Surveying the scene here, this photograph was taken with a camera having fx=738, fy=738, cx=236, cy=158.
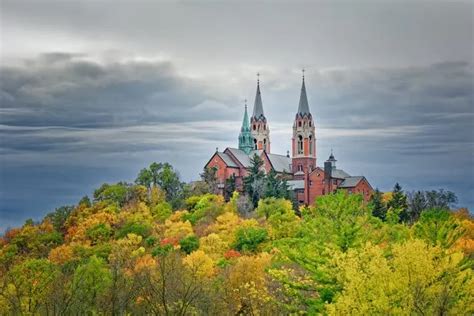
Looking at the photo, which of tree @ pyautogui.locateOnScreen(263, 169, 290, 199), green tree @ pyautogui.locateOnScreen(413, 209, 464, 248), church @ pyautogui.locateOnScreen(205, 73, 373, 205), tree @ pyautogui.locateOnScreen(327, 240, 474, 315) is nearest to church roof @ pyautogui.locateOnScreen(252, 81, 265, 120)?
church @ pyautogui.locateOnScreen(205, 73, 373, 205)

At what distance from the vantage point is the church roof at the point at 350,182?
8169cm

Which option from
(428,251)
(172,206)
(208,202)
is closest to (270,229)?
(208,202)

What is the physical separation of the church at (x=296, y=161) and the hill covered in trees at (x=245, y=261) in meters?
9.20

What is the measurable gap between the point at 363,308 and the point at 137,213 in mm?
50732

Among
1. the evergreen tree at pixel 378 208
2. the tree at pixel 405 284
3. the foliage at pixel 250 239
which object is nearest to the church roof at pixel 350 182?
the evergreen tree at pixel 378 208

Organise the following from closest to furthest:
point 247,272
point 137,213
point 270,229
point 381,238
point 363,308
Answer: point 363,308
point 381,238
point 247,272
point 270,229
point 137,213

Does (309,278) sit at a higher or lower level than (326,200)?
lower

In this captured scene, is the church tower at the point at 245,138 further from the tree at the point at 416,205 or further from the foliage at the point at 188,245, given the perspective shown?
the foliage at the point at 188,245

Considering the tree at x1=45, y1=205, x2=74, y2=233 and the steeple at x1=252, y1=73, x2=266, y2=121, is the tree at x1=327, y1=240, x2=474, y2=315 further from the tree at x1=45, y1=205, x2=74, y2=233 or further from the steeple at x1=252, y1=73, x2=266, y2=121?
the steeple at x1=252, y1=73, x2=266, y2=121

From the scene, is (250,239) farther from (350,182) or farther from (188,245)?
(350,182)

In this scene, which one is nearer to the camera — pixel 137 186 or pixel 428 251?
pixel 428 251

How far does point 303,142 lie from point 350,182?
11825 millimetres

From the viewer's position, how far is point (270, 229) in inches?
2176

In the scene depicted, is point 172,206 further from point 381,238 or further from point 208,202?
point 381,238
